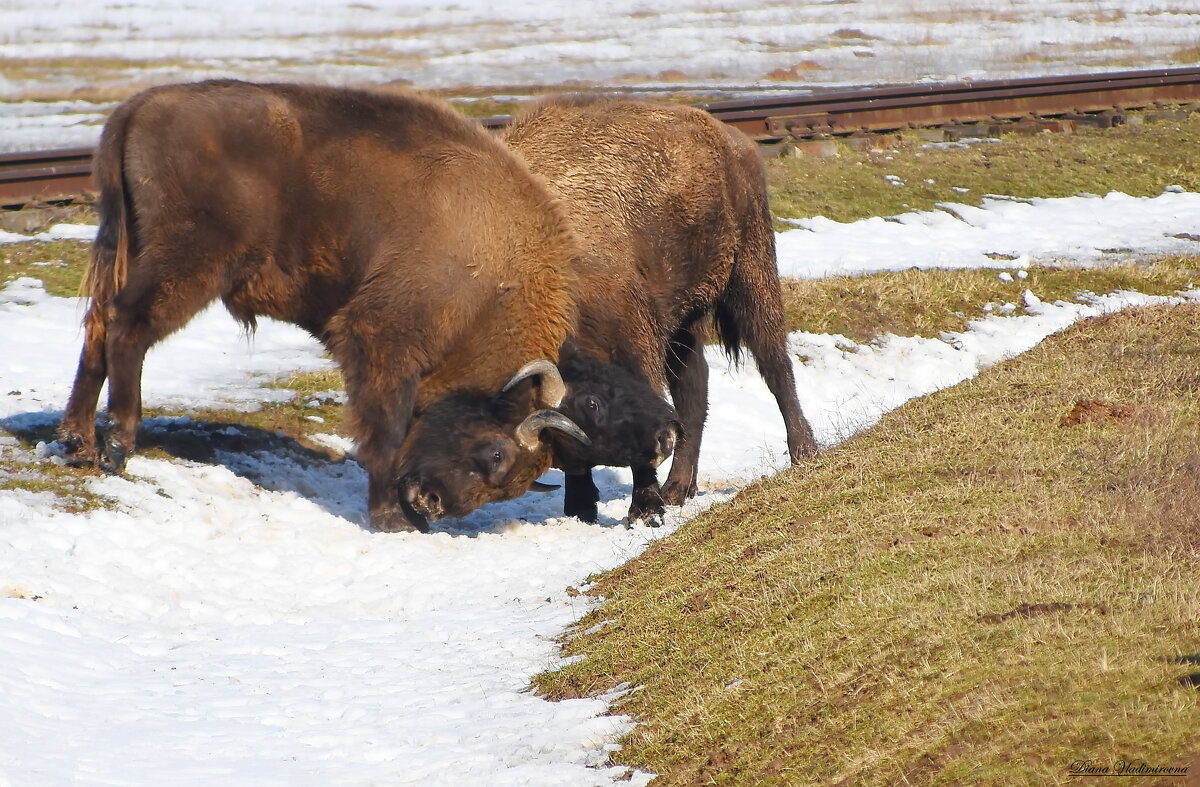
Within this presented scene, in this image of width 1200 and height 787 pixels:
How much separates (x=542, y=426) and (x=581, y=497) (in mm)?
1010

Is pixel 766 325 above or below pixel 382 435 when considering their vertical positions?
above

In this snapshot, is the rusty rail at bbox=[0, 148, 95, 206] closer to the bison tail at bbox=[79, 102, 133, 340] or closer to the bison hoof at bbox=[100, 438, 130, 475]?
the bison tail at bbox=[79, 102, 133, 340]

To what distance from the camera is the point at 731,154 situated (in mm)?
9516

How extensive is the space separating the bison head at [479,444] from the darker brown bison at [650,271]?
0.19m

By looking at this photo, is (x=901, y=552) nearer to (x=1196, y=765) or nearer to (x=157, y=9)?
(x=1196, y=765)

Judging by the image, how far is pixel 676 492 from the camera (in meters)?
9.57

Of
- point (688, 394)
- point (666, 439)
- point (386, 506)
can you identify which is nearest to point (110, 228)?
point (386, 506)

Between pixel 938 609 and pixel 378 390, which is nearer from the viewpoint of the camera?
pixel 938 609

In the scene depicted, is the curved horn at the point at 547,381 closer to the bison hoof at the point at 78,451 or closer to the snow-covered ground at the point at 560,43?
the bison hoof at the point at 78,451

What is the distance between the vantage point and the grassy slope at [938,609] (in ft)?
13.1

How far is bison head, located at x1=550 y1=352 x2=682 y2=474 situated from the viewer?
28.3ft

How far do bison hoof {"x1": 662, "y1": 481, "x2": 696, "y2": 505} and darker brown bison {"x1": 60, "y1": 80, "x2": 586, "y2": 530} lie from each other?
44.9 inches

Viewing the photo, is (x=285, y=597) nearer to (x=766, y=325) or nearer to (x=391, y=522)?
(x=391, y=522)

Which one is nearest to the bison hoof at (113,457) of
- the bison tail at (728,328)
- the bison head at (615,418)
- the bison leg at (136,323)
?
the bison leg at (136,323)
